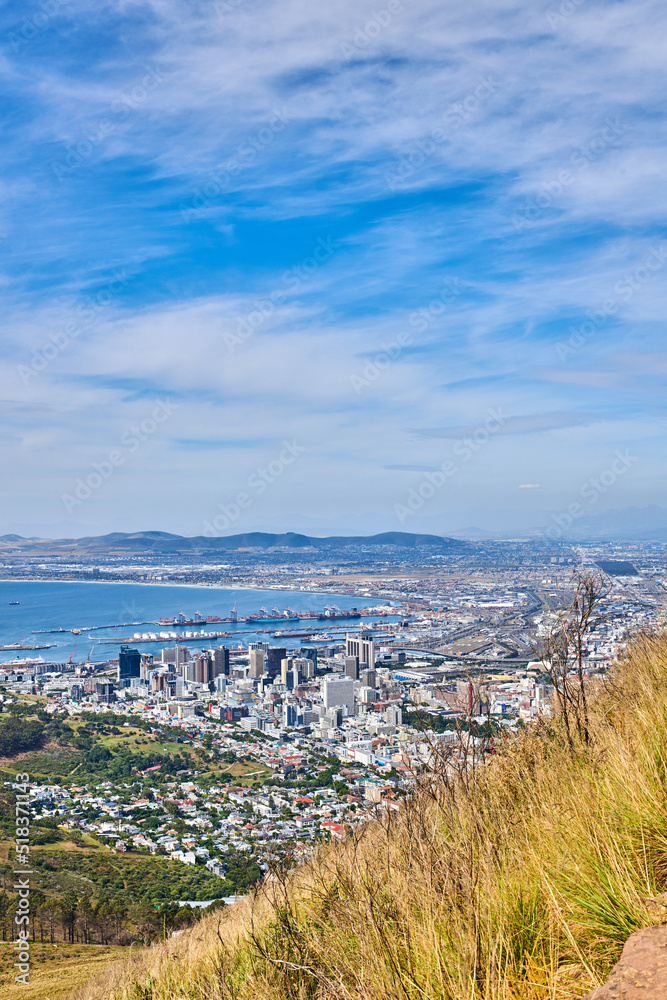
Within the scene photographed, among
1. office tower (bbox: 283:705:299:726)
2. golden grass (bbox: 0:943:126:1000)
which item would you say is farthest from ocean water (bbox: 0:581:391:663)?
golden grass (bbox: 0:943:126:1000)

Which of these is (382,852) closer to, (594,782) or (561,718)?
(594,782)

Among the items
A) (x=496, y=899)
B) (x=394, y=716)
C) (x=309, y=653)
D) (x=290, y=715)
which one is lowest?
→ (x=309, y=653)

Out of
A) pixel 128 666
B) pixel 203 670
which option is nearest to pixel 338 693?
pixel 203 670

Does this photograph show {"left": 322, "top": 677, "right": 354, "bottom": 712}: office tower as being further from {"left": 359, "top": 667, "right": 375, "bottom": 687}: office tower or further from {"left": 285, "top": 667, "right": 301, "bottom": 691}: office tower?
{"left": 285, "top": 667, "right": 301, "bottom": 691}: office tower

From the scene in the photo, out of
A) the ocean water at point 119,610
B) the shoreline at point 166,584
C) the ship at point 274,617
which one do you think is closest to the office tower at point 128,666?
the ocean water at point 119,610

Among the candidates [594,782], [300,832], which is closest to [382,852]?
[594,782]

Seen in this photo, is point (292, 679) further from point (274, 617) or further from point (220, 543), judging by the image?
point (220, 543)

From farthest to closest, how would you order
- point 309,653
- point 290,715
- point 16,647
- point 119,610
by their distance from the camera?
point 119,610 → point 16,647 → point 309,653 → point 290,715
